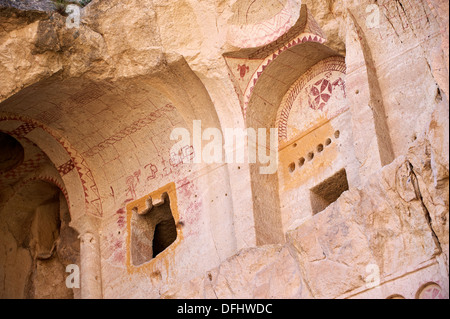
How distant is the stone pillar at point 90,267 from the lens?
1300cm

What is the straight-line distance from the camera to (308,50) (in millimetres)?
12250

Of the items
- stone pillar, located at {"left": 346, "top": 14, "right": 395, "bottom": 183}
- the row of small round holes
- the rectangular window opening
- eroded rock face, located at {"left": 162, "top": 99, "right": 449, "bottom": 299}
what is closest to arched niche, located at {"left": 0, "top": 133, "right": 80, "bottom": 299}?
the row of small round holes

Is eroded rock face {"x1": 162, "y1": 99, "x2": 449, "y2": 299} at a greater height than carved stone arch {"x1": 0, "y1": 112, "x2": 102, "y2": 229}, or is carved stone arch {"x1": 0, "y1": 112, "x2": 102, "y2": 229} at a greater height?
carved stone arch {"x1": 0, "y1": 112, "x2": 102, "y2": 229}

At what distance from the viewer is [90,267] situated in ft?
43.1

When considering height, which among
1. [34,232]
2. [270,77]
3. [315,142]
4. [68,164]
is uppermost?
[270,77]

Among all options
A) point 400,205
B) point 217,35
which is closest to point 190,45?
point 217,35

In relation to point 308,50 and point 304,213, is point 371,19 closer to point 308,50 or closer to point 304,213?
point 308,50

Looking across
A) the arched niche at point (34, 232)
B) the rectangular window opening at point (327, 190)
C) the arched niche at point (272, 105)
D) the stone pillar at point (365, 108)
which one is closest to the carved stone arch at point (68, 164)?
the arched niche at point (34, 232)

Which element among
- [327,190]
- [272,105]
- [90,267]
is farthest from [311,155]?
[90,267]

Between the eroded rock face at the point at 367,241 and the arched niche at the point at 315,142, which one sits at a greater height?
the arched niche at the point at 315,142

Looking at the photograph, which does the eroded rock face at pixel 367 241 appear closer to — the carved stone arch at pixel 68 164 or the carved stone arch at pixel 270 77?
the carved stone arch at pixel 270 77

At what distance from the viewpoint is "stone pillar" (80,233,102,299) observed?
12995mm

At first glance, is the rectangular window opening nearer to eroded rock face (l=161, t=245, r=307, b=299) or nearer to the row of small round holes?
the row of small round holes

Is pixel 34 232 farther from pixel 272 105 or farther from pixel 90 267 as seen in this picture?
pixel 272 105
